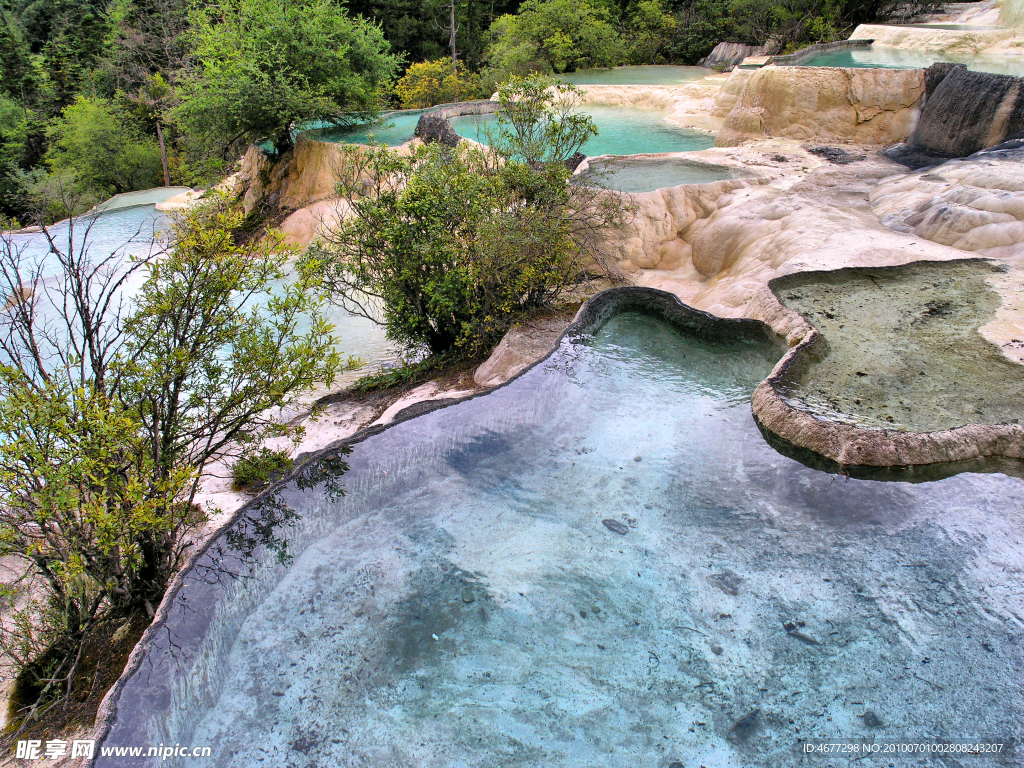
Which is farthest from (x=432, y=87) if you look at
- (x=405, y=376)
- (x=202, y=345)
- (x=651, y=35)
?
(x=202, y=345)

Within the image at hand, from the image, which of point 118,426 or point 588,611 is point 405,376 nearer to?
point 118,426

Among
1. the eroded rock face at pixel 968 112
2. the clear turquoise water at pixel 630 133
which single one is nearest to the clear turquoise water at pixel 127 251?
the clear turquoise water at pixel 630 133

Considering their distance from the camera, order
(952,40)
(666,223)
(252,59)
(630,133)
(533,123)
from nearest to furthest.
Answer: (533,123), (666,223), (252,59), (952,40), (630,133)

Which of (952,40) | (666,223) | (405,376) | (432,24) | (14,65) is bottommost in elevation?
(405,376)

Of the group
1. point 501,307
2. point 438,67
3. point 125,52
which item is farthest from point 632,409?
point 125,52

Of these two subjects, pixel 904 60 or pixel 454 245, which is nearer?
pixel 454 245

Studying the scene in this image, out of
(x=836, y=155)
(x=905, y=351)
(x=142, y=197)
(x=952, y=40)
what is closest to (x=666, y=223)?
(x=836, y=155)

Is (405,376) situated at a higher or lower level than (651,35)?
lower

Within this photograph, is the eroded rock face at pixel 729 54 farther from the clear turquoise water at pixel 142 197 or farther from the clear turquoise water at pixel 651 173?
the clear turquoise water at pixel 142 197

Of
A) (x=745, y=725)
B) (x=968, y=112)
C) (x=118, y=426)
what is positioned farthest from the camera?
(x=968, y=112)
